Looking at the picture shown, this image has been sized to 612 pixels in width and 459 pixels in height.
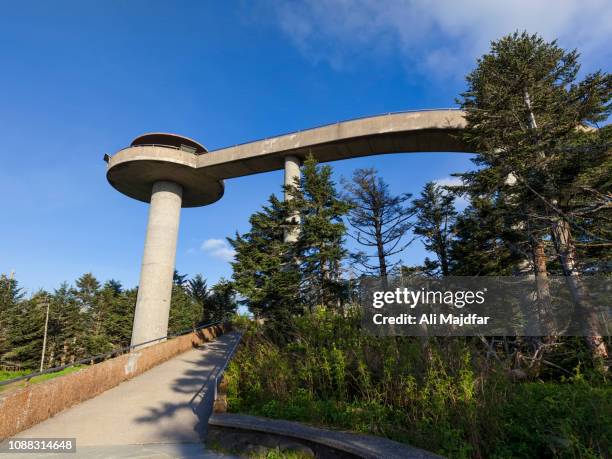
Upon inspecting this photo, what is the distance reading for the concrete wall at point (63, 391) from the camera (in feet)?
21.6

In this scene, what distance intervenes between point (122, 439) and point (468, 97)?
59.5ft

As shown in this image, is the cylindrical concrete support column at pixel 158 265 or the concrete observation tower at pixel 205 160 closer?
the concrete observation tower at pixel 205 160

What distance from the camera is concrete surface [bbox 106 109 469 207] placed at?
63.8ft

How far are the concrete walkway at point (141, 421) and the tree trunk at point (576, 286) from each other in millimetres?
10342

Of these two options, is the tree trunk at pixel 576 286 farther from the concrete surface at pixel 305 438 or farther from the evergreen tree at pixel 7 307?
the evergreen tree at pixel 7 307

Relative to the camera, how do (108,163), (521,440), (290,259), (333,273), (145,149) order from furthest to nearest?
(108,163) → (145,149) → (290,259) → (333,273) → (521,440)

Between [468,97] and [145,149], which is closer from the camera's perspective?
[468,97]

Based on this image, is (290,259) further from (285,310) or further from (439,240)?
(439,240)

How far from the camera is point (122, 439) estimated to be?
21.6ft

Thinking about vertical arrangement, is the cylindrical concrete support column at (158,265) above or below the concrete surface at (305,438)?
above

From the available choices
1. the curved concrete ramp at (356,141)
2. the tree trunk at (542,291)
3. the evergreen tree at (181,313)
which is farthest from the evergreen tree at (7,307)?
the tree trunk at (542,291)

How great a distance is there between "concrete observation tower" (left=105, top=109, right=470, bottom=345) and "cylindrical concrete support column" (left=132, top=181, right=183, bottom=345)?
6 cm

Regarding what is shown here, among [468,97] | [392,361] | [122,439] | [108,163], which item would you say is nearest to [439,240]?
[468,97]

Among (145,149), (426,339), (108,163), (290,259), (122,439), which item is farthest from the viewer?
(108,163)
